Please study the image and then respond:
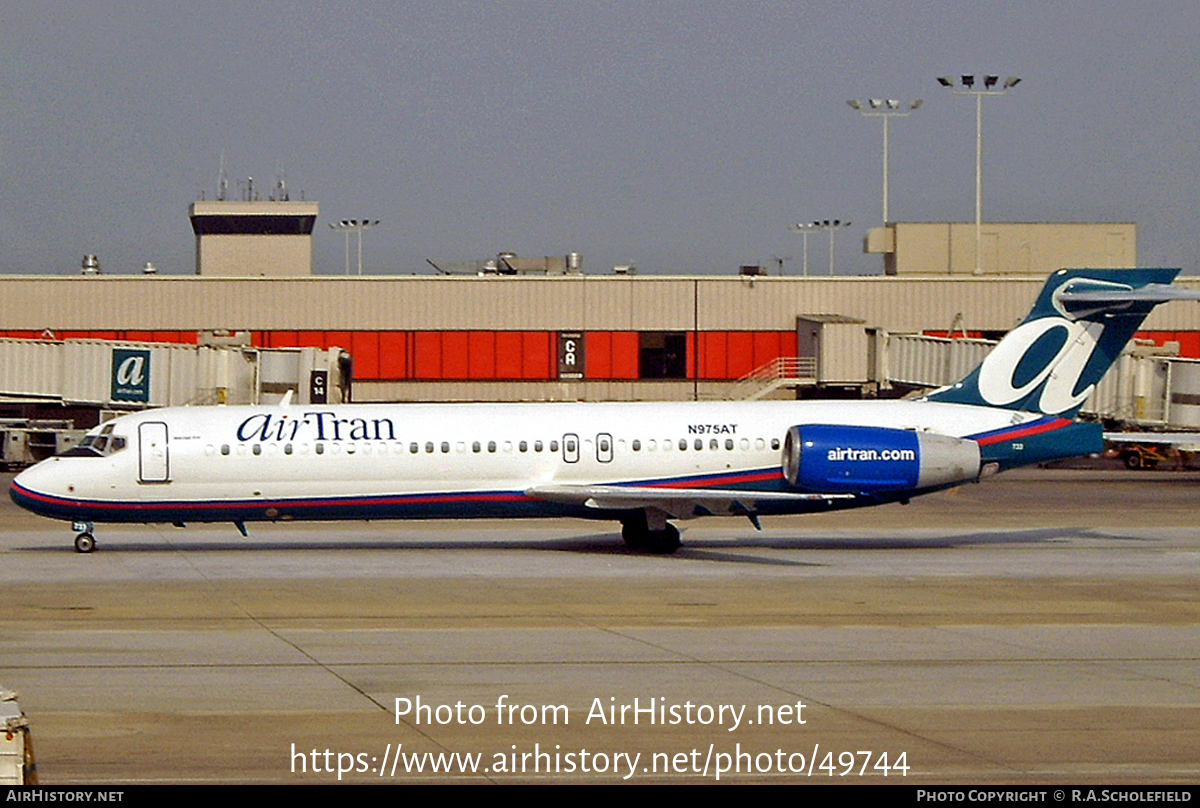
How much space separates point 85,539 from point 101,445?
2.02 meters

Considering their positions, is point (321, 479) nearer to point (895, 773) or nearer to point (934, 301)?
point (895, 773)

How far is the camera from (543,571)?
3089 cm

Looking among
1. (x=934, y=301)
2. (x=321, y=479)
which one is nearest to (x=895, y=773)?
(x=321, y=479)

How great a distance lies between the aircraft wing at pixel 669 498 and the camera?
32963 mm

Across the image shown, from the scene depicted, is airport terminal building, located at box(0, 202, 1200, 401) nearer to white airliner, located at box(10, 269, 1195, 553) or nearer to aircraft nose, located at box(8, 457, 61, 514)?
white airliner, located at box(10, 269, 1195, 553)

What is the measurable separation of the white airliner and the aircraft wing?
4cm

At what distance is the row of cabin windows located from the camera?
33.2 meters

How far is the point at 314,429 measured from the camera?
3353 cm

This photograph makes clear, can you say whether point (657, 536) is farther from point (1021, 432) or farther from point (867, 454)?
point (1021, 432)

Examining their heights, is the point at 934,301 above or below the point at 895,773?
above

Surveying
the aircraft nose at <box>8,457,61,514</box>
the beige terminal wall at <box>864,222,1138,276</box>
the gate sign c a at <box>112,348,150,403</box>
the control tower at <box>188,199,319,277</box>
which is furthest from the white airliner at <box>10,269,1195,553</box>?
the control tower at <box>188,199,319,277</box>

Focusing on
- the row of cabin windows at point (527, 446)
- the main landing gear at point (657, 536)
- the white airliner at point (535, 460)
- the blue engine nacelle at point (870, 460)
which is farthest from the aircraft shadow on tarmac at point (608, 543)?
the row of cabin windows at point (527, 446)

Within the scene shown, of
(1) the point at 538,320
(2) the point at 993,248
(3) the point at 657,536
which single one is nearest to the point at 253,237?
(1) the point at 538,320
